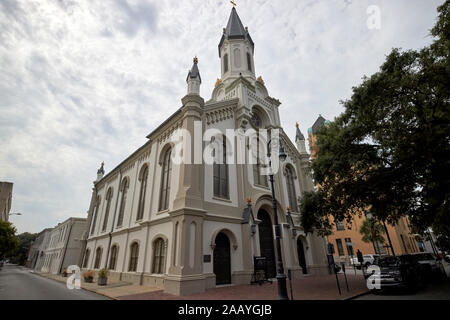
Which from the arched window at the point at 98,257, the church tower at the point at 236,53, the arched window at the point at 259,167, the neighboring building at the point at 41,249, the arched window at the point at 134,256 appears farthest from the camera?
the neighboring building at the point at 41,249

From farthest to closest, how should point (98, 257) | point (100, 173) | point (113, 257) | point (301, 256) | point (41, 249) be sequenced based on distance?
point (41, 249)
point (100, 173)
point (98, 257)
point (113, 257)
point (301, 256)

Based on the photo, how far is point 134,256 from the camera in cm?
1744

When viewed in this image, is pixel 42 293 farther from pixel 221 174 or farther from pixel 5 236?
pixel 5 236

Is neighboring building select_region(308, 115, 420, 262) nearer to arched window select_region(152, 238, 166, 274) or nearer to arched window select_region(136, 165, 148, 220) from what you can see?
arched window select_region(136, 165, 148, 220)

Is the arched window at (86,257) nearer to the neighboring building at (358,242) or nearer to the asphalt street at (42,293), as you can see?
the asphalt street at (42,293)

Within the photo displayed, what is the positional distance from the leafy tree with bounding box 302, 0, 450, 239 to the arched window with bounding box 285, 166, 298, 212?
6.82m

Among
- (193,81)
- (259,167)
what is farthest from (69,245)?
(193,81)

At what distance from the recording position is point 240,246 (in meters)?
14.2

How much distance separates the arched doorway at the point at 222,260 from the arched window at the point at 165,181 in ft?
14.5

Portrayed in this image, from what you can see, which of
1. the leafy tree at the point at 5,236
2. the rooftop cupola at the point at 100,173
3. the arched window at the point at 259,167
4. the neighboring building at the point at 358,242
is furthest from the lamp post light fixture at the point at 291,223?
the leafy tree at the point at 5,236

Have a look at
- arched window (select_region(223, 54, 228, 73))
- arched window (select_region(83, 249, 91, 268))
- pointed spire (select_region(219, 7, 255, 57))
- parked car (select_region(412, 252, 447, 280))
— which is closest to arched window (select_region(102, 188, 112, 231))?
arched window (select_region(83, 249, 91, 268))

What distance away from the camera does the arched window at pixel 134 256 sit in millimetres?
17078

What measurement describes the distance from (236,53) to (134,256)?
911 inches

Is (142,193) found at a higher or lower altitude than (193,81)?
lower
